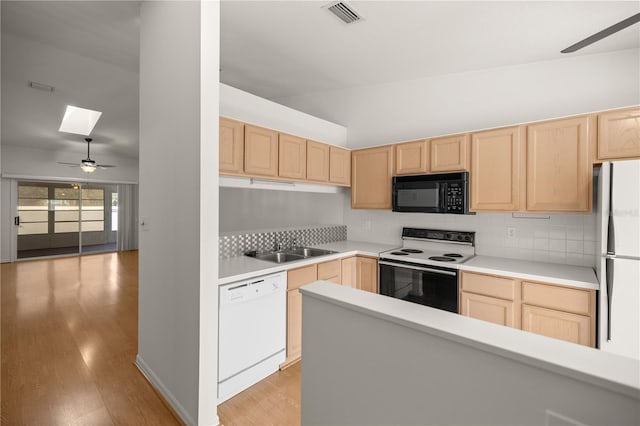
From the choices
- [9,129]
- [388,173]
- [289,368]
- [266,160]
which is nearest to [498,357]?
[289,368]

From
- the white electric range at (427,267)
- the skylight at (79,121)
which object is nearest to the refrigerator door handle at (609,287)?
the white electric range at (427,267)

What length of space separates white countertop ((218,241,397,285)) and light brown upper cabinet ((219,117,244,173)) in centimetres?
81

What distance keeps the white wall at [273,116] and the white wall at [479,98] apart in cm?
32

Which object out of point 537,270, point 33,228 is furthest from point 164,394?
point 33,228

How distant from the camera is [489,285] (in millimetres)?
2527

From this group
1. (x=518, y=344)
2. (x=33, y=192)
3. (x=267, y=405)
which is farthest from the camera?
(x=33, y=192)

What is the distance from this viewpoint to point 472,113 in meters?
3.18

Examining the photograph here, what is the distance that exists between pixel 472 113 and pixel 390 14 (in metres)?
1.48

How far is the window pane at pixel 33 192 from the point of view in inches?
270

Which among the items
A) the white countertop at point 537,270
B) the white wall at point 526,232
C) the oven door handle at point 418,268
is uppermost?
the white wall at point 526,232

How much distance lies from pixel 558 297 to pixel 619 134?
131 cm

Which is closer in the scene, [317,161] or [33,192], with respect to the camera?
[317,161]

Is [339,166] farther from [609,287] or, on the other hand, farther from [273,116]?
[609,287]

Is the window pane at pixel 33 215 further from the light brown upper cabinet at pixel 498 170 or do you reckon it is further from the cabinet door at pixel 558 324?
the cabinet door at pixel 558 324
